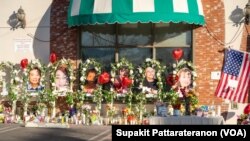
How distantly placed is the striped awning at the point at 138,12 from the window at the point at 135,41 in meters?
1.22

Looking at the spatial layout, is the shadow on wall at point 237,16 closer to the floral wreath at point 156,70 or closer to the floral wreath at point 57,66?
the floral wreath at point 156,70

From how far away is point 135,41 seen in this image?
1711 cm

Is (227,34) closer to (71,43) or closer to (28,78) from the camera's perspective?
(71,43)

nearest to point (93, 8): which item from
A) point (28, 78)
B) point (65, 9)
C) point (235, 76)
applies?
point (65, 9)

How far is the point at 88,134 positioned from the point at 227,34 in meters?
5.62

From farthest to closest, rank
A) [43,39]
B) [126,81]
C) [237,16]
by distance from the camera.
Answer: [43,39]
[237,16]
[126,81]

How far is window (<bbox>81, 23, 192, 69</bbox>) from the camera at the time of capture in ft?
55.4

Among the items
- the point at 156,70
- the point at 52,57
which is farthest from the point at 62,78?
the point at 156,70

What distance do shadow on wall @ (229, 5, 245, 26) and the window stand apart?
134 cm

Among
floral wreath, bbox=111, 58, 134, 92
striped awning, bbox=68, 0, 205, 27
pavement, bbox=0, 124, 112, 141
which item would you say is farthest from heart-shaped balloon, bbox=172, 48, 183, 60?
pavement, bbox=0, 124, 112, 141

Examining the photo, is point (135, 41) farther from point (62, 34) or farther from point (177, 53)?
point (62, 34)

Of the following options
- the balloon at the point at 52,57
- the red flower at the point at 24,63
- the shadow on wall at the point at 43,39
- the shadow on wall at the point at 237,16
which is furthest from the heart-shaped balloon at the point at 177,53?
the red flower at the point at 24,63

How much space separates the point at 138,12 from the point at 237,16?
327 cm

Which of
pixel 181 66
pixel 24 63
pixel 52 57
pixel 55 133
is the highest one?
pixel 52 57
